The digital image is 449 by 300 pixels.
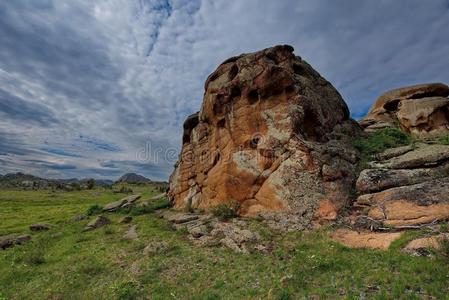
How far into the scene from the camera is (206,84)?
3562 centimetres

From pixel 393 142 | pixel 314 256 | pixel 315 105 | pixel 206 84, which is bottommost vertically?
pixel 314 256

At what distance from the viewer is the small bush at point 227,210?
83.4ft

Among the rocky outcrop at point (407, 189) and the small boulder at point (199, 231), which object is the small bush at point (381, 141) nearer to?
the rocky outcrop at point (407, 189)

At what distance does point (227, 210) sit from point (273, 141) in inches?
295

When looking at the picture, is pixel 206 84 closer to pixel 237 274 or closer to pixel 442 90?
pixel 237 274

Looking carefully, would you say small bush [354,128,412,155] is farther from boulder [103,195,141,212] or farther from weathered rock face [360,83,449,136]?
boulder [103,195,141,212]

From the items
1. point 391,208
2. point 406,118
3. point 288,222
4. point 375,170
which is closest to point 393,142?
point 375,170

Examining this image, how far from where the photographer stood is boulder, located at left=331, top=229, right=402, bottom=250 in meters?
15.8

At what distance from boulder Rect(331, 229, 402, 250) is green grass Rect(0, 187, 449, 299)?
637 millimetres

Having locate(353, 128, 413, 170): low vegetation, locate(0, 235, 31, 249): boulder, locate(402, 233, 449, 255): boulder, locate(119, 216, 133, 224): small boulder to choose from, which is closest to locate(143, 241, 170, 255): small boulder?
locate(119, 216, 133, 224): small boulder

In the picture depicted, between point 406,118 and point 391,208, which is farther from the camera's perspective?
point 406,118

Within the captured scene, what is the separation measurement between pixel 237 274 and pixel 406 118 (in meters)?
32.6

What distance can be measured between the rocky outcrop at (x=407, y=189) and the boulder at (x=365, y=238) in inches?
44.0

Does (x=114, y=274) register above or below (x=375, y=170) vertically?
below
